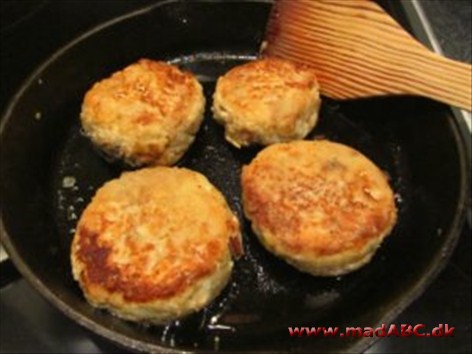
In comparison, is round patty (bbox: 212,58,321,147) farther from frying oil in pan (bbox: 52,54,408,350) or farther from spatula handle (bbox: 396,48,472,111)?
spatula handle (bbox: 396,48,472,111)

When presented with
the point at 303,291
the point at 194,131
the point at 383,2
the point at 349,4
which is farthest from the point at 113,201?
the point at 383,2

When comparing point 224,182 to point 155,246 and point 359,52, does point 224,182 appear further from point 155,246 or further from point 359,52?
point 359,52

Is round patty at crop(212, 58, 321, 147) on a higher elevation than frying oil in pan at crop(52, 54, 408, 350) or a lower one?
higher

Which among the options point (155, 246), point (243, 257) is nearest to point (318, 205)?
point (243, 257)

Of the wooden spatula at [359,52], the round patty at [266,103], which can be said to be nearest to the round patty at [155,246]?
the round patty at [266,103]

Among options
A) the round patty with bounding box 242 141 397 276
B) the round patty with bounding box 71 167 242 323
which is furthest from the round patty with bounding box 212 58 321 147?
the round patty with bounding box 71 167 242 323

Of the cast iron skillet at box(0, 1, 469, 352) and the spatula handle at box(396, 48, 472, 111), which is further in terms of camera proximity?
the spatula handle at box(396, 48, 472, 111)
